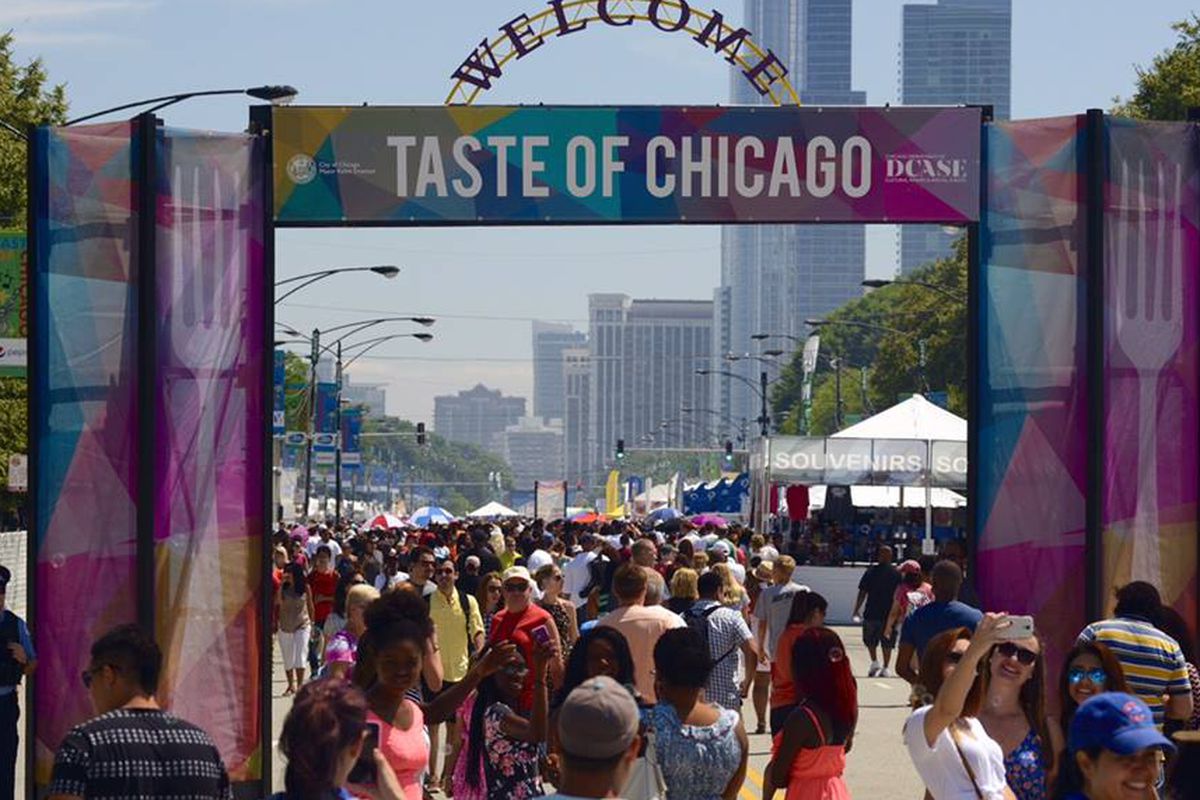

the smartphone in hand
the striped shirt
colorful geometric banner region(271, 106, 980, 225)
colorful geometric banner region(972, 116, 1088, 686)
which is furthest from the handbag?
colorful geometric banner region(271, 106, 980, 225)

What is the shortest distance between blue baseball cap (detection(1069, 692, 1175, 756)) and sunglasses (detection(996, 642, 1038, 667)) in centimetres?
292

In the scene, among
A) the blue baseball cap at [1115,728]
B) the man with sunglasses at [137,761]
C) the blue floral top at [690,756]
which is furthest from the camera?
the blue floral top at [690,756]

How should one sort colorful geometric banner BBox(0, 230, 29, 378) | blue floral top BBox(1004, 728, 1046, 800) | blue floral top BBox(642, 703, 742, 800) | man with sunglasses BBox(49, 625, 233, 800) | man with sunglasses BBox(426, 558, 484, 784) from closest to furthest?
man with sunglasses BBox(49, 625, 233, 800) < blue floral top BBox(642, 703, 742, 800) < blue floral top BBox(1004, 728, 1046, 800) < man with sunglasses BBox(426, 558, 484, 784) < colorful geometric banner BBox(0, 230, 29, 378)

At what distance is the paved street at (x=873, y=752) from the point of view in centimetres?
1672

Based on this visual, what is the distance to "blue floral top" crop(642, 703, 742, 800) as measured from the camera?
29.5 feet

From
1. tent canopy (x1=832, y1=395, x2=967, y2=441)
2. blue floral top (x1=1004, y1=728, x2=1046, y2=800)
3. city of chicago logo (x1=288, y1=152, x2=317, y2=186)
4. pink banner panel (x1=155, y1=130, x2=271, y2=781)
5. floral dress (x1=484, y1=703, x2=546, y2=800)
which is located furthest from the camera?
tent canopy (x1=832, y1=395, x2=967, y2=441)

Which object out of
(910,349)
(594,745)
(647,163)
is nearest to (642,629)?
(647,163)

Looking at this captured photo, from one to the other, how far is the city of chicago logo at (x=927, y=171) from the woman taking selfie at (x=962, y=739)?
7070mm

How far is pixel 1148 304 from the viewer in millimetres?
15180

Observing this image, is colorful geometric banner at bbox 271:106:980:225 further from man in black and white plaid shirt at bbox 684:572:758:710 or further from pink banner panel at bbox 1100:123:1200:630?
man in black and white plaid shirt at bbox 684:572:758:710

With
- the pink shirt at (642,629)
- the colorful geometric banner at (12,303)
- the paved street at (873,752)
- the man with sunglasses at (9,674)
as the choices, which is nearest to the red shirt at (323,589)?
the paved street at (873,752)

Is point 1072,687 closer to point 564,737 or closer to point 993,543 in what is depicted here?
point 564,737

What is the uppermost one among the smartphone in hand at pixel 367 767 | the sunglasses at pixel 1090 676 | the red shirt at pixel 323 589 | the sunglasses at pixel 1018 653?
the sunglasses at pixel 1018 653

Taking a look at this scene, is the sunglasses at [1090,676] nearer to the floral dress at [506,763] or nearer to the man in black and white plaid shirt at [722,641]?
the floral dress at [506,763]
